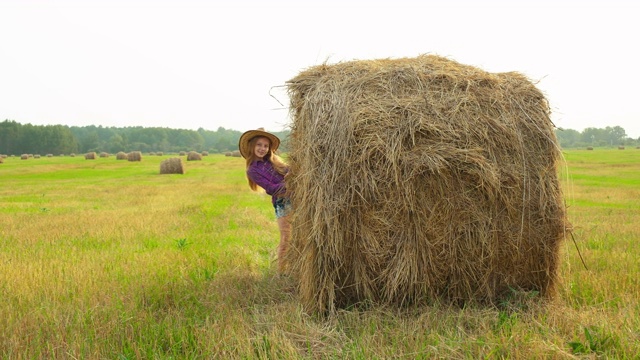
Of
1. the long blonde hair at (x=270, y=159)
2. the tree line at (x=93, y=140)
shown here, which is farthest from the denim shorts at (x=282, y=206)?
the tree line at (x=93, y=140)

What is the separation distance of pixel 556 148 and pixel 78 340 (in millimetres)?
4976

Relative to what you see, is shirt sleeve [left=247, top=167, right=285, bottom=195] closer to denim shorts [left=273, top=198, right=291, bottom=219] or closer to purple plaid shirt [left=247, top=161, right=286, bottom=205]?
purple plaid shirt [left=247, top=161, right=286, bottom=205]

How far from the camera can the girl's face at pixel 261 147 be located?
683 centimetres

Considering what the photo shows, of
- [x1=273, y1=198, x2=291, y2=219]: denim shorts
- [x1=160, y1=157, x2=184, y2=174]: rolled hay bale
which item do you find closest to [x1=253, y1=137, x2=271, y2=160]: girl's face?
[x1=273, y1=198, x2=291, y2=219]: denim shorts

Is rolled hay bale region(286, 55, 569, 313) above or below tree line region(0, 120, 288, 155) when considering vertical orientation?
below

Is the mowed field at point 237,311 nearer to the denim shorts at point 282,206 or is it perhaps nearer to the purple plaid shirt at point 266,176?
the denim shorts at point 282,206

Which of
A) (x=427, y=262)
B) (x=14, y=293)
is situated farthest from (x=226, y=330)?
(x=14, y=293)

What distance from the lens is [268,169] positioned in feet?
22.6

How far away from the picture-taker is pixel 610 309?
4.95 meters

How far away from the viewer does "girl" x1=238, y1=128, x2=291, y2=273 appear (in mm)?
6777

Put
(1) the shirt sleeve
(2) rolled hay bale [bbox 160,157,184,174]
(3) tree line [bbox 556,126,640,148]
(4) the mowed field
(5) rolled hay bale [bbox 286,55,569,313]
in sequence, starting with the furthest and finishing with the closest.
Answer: (3) tree line [bbox 556,126,640,148] < (2) rolled hay bale [bbox 160,157,184,174] < (1) the shirt sleeve < (5) rolled hay bale [bbox 286,55,569,313] < (4) the mowed field

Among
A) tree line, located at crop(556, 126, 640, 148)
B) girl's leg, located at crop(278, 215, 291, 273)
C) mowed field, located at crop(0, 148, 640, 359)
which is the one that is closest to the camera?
mowed field, located at crop(0, 148, 640, 359)

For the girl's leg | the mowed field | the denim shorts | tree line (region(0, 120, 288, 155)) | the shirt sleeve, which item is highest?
tree line (region(0, 120, 288, 155))

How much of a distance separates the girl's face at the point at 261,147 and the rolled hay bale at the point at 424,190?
4.71 ft
